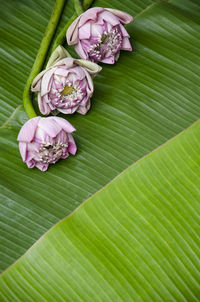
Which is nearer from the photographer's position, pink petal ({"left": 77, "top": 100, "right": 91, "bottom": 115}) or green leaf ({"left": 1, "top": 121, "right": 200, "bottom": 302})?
green leaf ({"left": 1, "top": 121, "right": 200, "bottom": 302})

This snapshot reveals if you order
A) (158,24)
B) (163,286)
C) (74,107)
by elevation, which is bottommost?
(163,286)

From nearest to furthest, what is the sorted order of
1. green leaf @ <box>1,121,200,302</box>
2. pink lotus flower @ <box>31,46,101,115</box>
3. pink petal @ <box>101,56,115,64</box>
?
green leaf @ <box>1,121,200,302</box>, pink lotus flower @ <box>31,46,101,115</box>, pink petal @ <box>101,56,115,64</box>

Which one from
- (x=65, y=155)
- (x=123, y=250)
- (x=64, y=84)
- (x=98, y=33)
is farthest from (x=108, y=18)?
(x=123, y=250)

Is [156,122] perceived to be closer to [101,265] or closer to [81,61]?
[81,61]

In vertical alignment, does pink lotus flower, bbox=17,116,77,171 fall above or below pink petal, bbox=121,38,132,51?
below

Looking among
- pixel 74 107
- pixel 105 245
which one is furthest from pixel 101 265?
pixel 74 107

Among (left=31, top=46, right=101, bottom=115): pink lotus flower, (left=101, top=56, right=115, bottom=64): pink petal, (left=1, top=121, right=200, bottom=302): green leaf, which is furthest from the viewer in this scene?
(left=101, top=56, right=115, bottom=64): pink petal

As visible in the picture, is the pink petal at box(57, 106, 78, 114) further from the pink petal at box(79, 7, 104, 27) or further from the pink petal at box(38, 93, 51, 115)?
the pink petal at box(79, 7, 104, 27)

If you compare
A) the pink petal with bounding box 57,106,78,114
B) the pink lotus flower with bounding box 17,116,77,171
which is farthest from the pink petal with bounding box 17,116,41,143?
the pink petal with bounding box 57,106,78,114

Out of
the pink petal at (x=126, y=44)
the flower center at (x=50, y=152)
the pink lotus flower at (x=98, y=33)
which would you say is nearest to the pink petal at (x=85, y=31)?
the pink lotus flower at (x=98, y=33)
